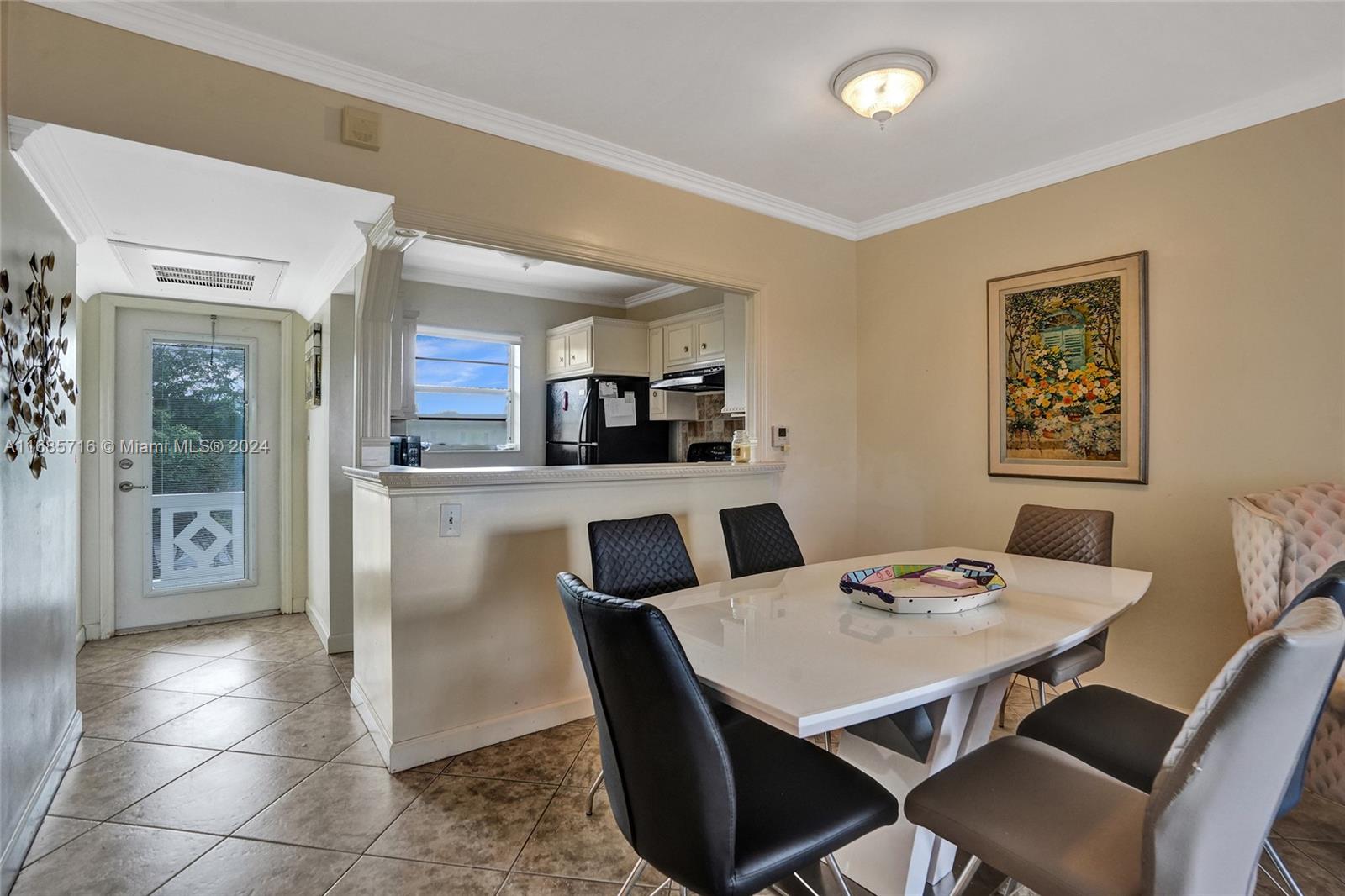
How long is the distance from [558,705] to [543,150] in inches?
91.8

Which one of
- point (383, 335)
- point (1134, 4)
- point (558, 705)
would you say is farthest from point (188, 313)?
point (1134, 4)

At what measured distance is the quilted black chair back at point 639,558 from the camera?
2145 millimetres

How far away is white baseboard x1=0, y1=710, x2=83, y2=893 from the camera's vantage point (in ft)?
5.69

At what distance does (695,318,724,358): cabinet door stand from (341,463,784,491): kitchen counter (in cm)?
118

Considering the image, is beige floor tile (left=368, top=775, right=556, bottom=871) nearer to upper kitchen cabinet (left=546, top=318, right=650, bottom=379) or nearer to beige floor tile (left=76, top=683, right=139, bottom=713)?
beige floor tile (left=76, top=683, right=139, bottom=713)

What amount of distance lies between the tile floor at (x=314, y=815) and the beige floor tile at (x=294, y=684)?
23 mm

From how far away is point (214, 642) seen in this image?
3.84 metres

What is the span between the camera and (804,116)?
2.55 meters

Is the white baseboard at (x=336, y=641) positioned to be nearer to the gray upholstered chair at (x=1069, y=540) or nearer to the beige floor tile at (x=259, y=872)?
the beige floor tile at (x=259, y=872)

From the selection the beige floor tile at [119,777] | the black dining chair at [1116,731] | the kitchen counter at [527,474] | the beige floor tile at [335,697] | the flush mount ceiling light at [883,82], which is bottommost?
the beige floor tile at [119,777]

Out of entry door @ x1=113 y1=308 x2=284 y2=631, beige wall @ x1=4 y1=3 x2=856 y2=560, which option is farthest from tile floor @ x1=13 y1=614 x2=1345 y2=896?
beige wall @ x1=4 y1=3 x2=856 y2=560

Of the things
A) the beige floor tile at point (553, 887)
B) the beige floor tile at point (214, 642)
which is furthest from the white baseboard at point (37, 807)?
the beige floor tile at point (553, 887)

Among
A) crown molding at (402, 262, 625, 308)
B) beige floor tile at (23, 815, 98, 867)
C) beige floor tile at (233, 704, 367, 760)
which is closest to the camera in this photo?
beige floor tile at (23, 815, 98, 867)

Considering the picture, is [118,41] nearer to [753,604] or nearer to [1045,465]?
[753,604]
